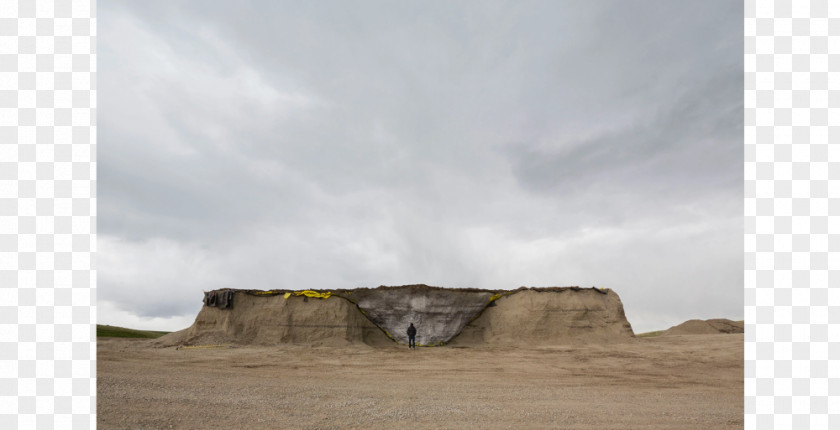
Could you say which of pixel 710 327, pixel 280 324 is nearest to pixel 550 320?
pixel 280 324

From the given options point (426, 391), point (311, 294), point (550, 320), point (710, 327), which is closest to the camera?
point (426, 391)

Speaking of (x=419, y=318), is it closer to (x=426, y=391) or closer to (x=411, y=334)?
(x=411, y=334)

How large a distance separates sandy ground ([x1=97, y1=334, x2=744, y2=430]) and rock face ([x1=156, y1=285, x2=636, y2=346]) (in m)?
5.11

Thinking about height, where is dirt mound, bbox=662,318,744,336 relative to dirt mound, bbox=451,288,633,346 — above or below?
below

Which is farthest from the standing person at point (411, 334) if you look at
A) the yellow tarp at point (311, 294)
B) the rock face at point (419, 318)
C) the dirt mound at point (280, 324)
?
the yellow tarp at point (311, 294)

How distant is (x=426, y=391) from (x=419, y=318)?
45.6ft

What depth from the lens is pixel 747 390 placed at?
323 centimetres

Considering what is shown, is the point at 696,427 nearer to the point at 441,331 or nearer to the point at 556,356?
the point at 556,356

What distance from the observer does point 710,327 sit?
31.7 meters

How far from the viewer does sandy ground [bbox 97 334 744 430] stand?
6117 millimetres

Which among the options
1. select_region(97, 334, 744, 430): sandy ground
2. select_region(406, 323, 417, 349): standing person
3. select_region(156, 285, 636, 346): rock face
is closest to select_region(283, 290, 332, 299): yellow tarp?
select_region(156, 285, 636, 346): rock face

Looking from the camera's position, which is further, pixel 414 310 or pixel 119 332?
pixel 119 332

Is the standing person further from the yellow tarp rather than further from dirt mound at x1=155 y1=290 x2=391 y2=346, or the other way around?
the yellow tarp

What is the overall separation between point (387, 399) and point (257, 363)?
757 cm
